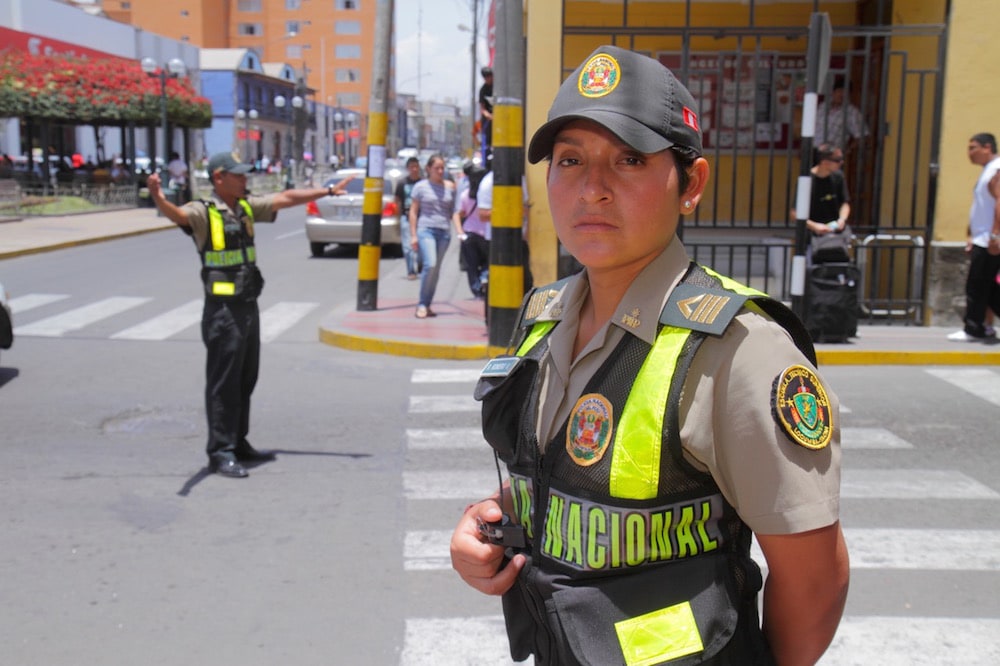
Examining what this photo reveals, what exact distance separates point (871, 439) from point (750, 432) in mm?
5700

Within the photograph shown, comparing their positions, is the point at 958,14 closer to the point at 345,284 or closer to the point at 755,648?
the point at 345,284

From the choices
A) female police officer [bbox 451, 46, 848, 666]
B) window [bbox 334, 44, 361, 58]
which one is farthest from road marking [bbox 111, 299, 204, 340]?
window [bbox 334, 44, 361, 58]

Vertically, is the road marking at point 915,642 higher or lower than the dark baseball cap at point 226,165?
lower

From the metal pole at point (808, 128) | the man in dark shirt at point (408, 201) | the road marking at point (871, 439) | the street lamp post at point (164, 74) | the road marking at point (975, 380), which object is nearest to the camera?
the road marking at point (871, 439)

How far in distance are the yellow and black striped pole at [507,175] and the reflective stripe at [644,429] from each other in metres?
7.55

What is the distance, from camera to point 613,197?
62.9 inches

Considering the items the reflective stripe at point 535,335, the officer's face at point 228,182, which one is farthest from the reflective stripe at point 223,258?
the reflective stripe at point 535,335

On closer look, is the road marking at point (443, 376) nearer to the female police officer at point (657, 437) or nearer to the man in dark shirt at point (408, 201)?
the man in dark shirt at point (408, 201)

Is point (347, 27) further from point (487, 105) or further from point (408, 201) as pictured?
point (487, 105)

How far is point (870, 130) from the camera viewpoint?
38.9 ft

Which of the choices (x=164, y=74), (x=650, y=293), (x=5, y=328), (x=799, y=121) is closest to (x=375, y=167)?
(x=5, y=328)

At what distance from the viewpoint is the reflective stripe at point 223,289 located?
5.94 meters

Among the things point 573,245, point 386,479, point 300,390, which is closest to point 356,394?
point 300,390

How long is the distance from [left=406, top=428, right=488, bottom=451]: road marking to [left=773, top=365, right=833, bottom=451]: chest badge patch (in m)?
5.13
